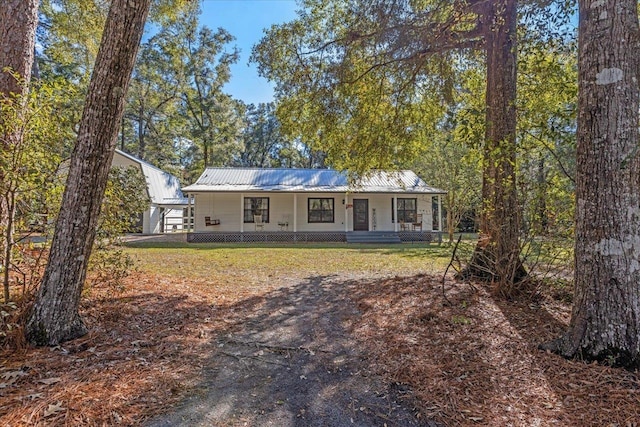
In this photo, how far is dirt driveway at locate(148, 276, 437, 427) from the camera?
2.03 metres

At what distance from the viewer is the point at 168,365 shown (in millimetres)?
2684

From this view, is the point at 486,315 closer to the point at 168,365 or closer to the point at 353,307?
the point at 353,307

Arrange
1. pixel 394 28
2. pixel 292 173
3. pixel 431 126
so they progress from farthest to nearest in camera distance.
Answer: pixel 292 173 → pixel 431 126 → pixel 394 28

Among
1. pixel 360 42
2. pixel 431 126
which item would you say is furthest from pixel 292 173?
pixel 360 42

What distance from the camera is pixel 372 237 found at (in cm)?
1564

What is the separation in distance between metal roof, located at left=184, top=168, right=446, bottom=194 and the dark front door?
956 mm

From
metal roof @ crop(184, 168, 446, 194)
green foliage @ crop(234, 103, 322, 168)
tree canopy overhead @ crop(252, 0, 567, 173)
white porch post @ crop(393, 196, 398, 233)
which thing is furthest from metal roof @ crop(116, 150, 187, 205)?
tree canopy overhead @ crop(252, 0, 567, 173)

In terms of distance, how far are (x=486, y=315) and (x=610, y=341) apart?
1416 mm

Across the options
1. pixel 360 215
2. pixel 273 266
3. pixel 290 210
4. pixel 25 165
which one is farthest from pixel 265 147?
pixel 25 165

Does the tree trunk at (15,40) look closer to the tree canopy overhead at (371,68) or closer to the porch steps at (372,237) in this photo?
the tree canopy overhead at (371,68)

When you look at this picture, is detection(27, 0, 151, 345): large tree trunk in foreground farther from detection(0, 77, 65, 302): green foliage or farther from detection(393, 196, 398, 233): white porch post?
detection(393, 196, 398, 233): white porch post

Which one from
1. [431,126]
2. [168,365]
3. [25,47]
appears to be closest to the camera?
[168,365]

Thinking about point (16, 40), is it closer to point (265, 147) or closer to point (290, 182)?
point (290, 182)

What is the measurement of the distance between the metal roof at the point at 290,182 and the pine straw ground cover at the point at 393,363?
10790 millimetres
